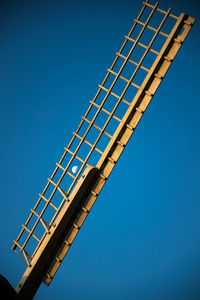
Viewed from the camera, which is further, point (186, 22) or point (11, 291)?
point (186, 22)

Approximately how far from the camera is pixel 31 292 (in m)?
4.44

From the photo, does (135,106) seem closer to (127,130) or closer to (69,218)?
(127,130)

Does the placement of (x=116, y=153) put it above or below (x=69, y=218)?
above

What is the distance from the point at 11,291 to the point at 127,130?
8.23 ft

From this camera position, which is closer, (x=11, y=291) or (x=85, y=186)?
(x=11, y=291)

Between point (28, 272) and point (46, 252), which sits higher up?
point (46, 252)

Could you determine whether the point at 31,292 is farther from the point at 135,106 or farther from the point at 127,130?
the point at 135,106

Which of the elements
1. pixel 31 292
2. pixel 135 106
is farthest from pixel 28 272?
pixel 135 106

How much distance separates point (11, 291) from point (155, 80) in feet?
10.7

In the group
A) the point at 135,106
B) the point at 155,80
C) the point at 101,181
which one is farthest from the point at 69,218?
the point at 155,80

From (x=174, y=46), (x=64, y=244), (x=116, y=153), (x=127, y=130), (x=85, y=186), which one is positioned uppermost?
(x=174, y=46)

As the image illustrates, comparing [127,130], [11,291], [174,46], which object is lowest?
[11,291]

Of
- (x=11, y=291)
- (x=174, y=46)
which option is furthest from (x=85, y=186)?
(x=174, y=46)

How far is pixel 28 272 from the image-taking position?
174 inches
